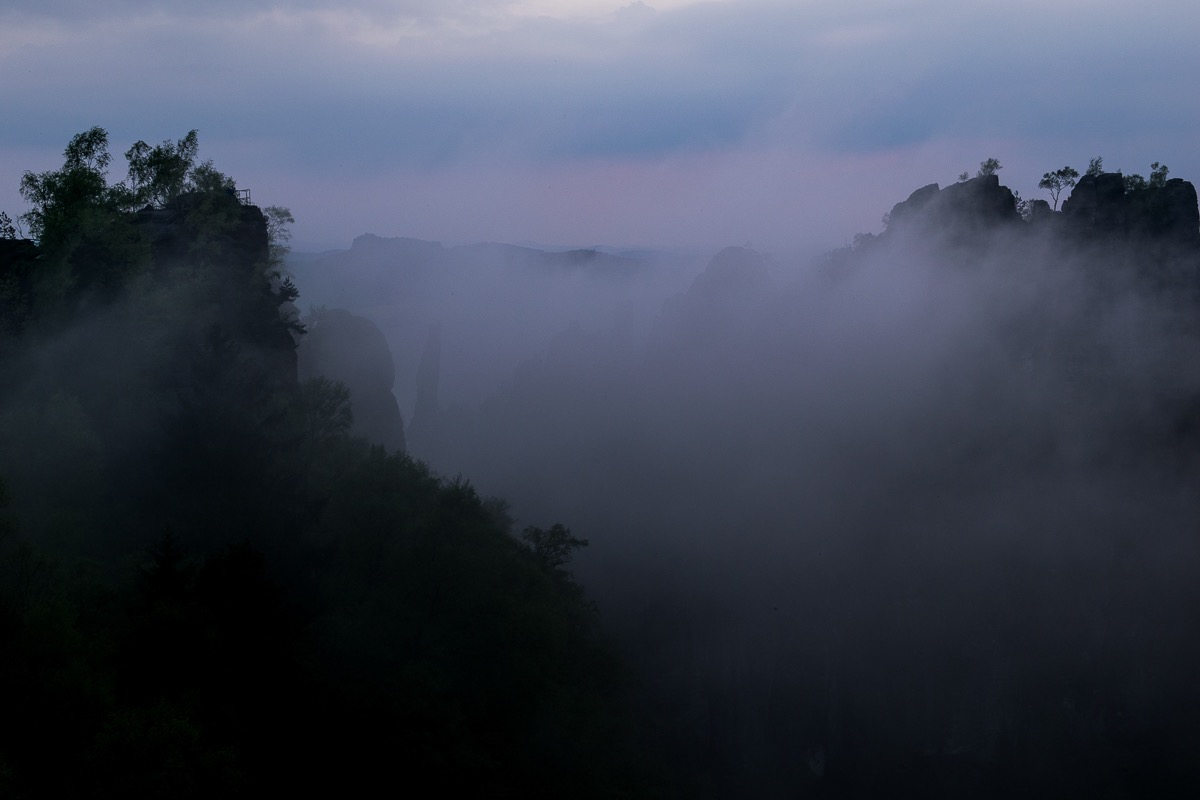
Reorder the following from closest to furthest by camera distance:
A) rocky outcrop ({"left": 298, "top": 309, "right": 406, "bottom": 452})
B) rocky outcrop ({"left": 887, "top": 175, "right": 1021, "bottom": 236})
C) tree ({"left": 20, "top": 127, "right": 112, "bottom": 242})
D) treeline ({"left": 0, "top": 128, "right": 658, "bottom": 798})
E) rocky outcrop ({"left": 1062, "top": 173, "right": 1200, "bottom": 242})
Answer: treeline ({"left": 0, "top": 128, "right": 658, "bottom": 798}) < tree ({"left": 20, "top": 127, "right": 112, "bottom": 242}) < rocky outcrop ({"left": 298, "top": 309, "right": 406, "bottom": 452}) < rocky outcrop ({"left": 1062, "top": 173, "right": 1200, "bottom": 242}) < rocky outcrop ({"left": 887, "top": 175, "right": 1021, "bottom": 236})

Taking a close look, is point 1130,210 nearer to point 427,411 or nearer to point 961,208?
point 961,208

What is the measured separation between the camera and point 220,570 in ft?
84.0

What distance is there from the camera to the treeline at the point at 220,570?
21203 millimetres

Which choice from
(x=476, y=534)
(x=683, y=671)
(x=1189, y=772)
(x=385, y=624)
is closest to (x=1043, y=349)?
(x=1189, y=772)

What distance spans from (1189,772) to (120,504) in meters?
82.2

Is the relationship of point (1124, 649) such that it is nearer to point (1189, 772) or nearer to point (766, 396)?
point (1189, 772)

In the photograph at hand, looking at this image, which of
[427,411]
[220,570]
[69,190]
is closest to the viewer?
[220,570]

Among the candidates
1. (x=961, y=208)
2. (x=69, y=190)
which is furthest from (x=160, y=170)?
(x=961, y=208)

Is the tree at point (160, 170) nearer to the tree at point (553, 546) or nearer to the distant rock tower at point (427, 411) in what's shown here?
the tree at point (553, 546)

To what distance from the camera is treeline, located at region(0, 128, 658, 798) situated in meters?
21.2

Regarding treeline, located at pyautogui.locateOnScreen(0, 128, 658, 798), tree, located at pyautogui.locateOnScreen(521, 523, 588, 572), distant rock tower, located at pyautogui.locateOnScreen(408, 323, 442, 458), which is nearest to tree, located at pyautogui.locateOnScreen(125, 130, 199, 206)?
treeline, located at pyautogui.locateOnScreen(0, 128, 658, 798)

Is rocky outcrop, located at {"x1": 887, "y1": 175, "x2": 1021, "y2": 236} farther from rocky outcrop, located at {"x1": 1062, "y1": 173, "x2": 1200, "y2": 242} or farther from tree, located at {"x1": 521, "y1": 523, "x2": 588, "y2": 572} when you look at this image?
tree, located at {"x1": 521, "y1": 523, "x2": 588, "y2": 572}

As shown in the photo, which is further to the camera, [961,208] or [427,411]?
[427,411]

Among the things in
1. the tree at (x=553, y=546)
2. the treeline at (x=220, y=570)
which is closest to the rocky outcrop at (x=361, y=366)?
the treeline at (x=220, y=570)
